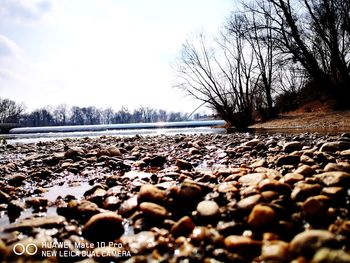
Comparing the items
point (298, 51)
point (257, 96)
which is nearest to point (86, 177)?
point (298, 51)

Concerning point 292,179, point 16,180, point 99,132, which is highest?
point 99,132

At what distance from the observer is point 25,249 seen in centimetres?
153

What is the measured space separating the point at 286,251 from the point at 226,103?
20.9 meters

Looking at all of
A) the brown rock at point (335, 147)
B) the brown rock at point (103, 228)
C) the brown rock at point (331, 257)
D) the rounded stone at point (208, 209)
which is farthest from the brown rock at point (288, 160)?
the brown rock at point (103, 228)

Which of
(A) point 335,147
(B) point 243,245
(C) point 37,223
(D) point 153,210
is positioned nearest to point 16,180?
(C) point 37,223

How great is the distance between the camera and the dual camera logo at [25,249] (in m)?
1.49

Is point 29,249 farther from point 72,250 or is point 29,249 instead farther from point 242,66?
point 242,66

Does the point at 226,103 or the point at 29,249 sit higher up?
the point at 226,103

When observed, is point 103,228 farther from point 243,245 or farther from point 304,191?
point 304,191

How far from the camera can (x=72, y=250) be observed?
1.62 m

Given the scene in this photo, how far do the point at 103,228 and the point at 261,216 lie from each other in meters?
1.10

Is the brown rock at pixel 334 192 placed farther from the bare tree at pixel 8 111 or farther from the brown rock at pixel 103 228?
the bare tree at pixel 8 111

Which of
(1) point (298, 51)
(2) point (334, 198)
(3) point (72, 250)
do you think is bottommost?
(3) point (72, 250)

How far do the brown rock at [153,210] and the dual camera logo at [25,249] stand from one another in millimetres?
752
